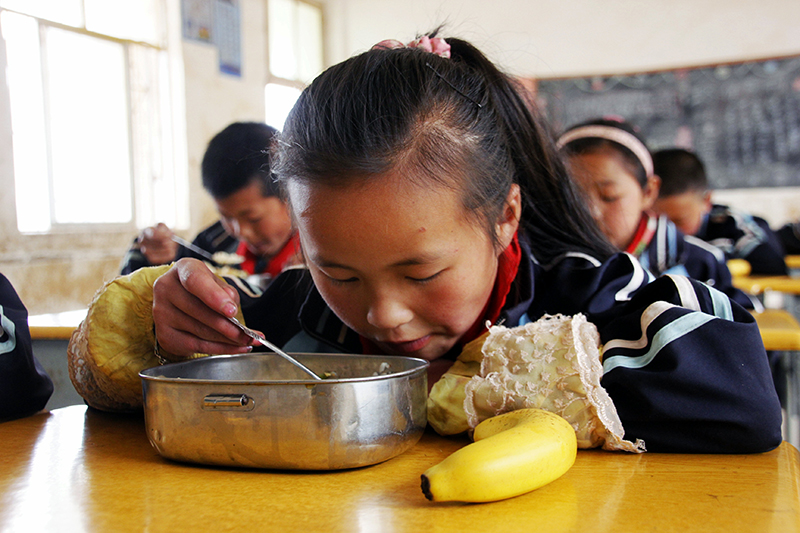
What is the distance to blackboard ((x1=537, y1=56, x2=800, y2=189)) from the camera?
577 centimetres

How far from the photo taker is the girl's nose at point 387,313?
840mm

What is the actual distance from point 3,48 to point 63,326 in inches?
127

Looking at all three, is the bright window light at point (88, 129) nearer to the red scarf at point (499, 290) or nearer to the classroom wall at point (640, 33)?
the classroom wall at point (640, 33)

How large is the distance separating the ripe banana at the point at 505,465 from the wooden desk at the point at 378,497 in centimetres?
1

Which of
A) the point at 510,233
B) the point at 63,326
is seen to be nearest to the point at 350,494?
the point at 510,233

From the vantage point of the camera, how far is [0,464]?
0.70m

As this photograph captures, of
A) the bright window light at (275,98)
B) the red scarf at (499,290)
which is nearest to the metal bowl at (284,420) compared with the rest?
the red scarf at (499,290)

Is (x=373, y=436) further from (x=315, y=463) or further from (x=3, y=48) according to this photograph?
(x=3, y=48)

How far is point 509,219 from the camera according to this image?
103cm

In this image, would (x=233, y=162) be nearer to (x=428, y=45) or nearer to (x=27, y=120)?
(x=428, y=45)

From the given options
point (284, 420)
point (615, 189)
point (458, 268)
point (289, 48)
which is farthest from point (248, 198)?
point (289, 48)

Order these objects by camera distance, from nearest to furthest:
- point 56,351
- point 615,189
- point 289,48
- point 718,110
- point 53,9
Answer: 1. point 56,351
2. point 615,189
3. point 53,9
4. point 718,110
5. point 289,48

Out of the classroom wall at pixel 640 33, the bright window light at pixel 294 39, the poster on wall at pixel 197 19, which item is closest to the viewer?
the poster on wall at pixel 197 19

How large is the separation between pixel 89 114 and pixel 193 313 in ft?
13.6
